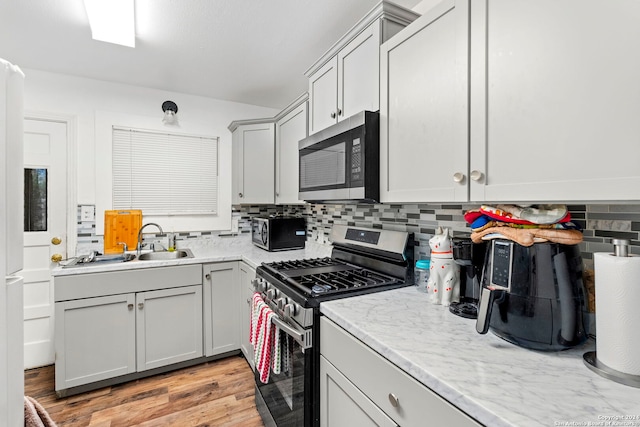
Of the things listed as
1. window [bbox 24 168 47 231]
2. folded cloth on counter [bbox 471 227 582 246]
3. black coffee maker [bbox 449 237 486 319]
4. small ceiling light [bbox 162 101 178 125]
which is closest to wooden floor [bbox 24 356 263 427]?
window [bbox 24 168 47 231]

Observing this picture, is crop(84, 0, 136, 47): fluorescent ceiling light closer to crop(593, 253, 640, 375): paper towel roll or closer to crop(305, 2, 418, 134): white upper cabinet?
crop(305, 2, 418, 134): white upper cabinet

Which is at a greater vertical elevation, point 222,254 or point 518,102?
point 518,102

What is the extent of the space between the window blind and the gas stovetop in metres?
1.49

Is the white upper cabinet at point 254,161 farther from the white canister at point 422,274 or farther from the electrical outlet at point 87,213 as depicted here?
the white canister at point 422,274

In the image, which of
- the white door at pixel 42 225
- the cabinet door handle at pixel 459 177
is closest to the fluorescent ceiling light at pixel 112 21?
the white door at pixel 42 225

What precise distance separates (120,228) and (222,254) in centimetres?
94

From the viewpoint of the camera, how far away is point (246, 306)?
94.0 inches

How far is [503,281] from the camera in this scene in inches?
35.3

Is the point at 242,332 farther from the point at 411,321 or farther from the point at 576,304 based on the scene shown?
the point at 576,304

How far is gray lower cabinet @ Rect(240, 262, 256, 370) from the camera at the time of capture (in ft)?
7.50

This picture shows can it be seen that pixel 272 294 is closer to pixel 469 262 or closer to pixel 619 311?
pixel 469 262

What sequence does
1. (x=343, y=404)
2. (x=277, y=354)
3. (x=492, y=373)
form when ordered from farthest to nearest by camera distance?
(x=277, y=354) → (x=343, y=404) → (x=492, y=373)

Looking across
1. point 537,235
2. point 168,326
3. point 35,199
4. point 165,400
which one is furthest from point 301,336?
point 35,199

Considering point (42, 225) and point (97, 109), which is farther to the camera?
point (97, 109)
